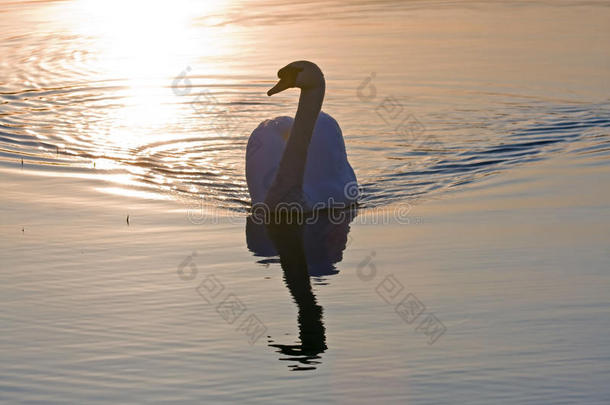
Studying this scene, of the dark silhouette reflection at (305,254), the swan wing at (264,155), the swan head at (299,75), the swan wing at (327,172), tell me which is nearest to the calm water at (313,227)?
the dark silhouette reflection at (305,254)

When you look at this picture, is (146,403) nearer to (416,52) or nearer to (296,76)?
(296,76)

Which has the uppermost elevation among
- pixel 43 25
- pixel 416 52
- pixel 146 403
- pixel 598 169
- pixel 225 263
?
pixel 43 25

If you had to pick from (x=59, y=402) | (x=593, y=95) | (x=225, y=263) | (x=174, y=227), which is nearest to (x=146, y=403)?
(x=59, y=402)

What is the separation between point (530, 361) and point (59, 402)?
2.73 m

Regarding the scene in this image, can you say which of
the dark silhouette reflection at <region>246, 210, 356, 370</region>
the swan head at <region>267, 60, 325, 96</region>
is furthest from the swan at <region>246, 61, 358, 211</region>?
the dark silhouette reflection at <region>246, 210, 356, 370</region>

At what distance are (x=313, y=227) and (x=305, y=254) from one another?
38.5 inches

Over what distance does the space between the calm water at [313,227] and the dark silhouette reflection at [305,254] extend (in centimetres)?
3

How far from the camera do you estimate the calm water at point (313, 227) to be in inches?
292

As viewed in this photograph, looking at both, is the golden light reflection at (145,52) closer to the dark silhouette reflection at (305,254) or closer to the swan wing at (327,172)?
the swan wing at (327,172)

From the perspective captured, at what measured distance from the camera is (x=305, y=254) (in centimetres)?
1043

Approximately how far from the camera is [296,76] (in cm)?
1174

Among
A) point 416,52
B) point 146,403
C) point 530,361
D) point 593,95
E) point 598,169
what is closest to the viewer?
point 146,403

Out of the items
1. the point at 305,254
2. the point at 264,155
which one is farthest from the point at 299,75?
the point at 305,254

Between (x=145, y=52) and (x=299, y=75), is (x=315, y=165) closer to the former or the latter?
(x=299, y=75)
